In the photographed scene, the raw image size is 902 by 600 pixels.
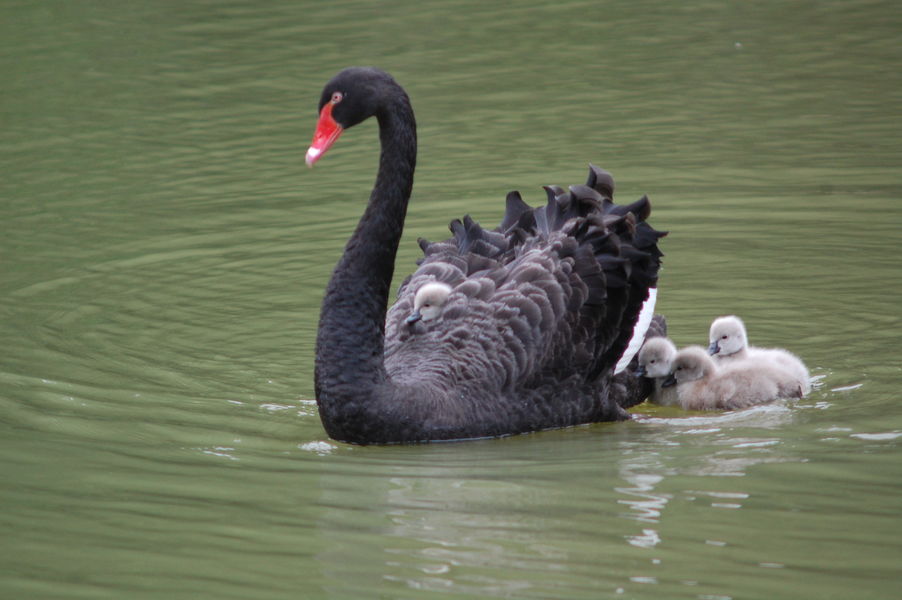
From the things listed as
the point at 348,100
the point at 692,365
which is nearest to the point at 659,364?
the point at 692,365

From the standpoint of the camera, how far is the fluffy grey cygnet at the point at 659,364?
663cm

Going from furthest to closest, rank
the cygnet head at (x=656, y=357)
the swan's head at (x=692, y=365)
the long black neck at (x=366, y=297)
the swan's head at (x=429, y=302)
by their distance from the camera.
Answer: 1. the cygnet head at (x=656, y=357)
2. the swan's head at (x=692, y=365)
3. the swan's head at (x=429, y=302)
4. the long black neck at (x=366, y=297)

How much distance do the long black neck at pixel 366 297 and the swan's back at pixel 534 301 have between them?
0.25 meters

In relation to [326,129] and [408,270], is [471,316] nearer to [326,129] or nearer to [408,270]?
[326,129]

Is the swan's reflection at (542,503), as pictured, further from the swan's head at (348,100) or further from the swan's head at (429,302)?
the swan's head at (348,100)

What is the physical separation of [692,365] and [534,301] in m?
0.92

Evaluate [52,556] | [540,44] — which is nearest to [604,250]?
[52,556]

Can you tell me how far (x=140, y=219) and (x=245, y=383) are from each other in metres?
3.61

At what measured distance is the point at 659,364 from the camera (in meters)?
6.64

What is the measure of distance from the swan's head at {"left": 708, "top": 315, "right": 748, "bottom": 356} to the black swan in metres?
0.39

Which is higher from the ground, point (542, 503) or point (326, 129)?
point (326, 129)

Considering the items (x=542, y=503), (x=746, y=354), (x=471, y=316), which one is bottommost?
(x=542, y=503)

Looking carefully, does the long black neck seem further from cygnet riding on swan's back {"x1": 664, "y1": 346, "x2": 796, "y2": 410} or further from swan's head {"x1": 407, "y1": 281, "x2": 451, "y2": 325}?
cygnet riding on swan's back {"x1": 664, "y1": 346, "x2": 796, "y2": 410}

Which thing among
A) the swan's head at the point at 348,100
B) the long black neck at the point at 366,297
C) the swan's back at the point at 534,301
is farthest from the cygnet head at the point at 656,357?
the swan's head at the point at 348,100
